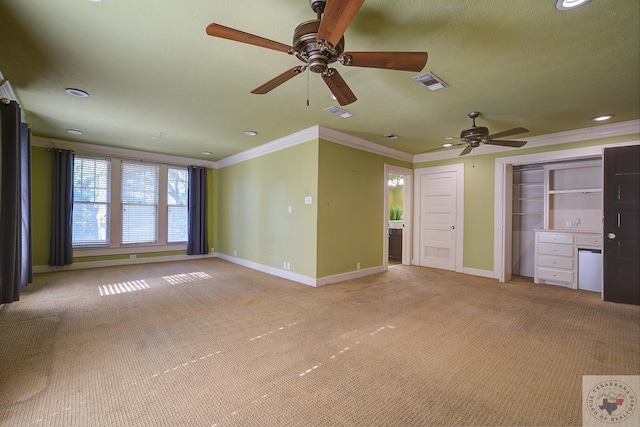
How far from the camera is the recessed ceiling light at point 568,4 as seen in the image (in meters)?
1.79

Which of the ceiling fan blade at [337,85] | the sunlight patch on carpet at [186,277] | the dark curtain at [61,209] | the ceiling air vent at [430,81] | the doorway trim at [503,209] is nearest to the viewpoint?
the ceiling fan blade at [337,85]

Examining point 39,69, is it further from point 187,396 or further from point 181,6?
point 187,396

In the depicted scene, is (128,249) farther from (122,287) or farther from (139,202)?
(122,287)

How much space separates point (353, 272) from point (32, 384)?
4140 mm

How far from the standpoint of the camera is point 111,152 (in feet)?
20.3

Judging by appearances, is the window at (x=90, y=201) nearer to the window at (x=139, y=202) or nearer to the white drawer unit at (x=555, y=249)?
the window at (x=139, y=202)

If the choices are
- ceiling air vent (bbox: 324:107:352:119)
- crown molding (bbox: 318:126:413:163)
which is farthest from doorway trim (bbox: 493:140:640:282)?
ceiling air vent (bbox: 324:107:352:119)

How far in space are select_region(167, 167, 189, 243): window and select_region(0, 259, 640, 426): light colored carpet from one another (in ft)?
9.86

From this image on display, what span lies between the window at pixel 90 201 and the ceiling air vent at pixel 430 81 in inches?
261

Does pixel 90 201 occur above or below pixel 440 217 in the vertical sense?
above

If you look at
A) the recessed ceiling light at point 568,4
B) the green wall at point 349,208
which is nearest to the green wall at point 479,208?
the green wall at point 349,208

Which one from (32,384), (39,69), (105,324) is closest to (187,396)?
(32,384)

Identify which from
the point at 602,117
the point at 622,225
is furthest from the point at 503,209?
the point at 602,117

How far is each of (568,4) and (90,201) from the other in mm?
7832
